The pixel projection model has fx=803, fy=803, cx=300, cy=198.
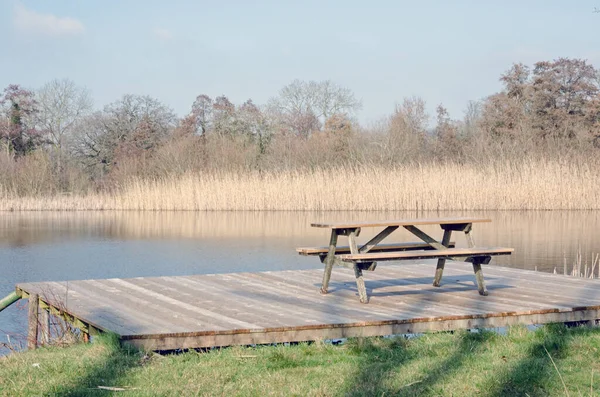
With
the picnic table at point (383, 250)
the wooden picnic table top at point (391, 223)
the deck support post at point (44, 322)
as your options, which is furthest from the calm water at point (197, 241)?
the wooden picnic table top at point (391, 223)

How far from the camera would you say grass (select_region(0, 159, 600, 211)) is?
20672 mm

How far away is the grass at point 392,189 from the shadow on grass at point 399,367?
1572cm

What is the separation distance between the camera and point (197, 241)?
16172 mm

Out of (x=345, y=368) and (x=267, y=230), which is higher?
(x=267, y=230)

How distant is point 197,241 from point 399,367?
38.9ft

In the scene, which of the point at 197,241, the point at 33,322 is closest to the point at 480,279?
the point at 33,322

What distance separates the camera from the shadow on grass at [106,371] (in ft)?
13.8

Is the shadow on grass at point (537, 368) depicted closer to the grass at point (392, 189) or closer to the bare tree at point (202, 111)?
the grass at point (392, 189)

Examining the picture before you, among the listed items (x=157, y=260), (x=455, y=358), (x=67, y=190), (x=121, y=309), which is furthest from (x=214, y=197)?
(x=455, y=358)

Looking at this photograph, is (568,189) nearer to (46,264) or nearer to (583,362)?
(46,264)

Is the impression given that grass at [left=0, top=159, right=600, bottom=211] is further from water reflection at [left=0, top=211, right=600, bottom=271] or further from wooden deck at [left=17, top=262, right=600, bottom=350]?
wooden deck at [left=17, top=262, right=600, bottom=350]

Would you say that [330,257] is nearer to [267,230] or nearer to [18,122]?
[267,230]

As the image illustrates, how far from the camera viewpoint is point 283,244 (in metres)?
15.4

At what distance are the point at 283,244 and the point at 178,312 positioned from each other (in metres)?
9.20
